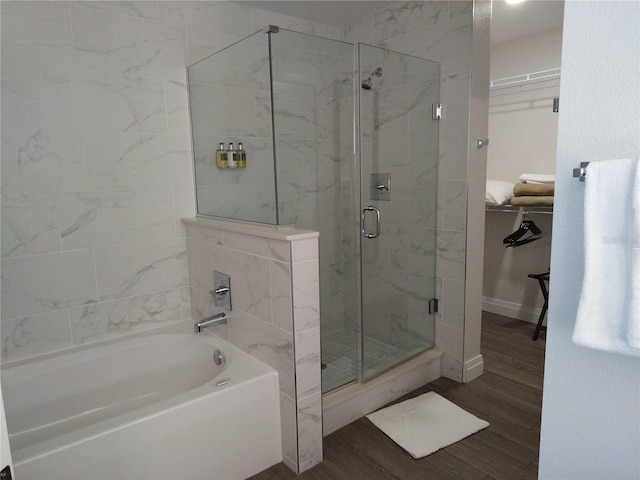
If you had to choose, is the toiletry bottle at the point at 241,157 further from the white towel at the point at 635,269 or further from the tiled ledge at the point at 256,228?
the white towel at the point at 635,269

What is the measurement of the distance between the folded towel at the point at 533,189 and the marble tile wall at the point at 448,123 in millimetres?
873

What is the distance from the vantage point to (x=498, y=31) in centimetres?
327

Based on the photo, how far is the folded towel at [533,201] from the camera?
3.04m

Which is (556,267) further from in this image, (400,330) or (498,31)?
(498,31)

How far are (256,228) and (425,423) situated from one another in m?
1.34

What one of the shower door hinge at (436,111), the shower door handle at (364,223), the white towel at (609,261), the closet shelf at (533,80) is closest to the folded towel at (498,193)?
the closet shelf at (533,80)

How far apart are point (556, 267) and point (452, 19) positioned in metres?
1.94

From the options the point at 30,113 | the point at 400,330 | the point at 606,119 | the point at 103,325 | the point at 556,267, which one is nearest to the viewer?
the point at 606,119

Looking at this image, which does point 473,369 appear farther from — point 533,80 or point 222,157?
point 533,80

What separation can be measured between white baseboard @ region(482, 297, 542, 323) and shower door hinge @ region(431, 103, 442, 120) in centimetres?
195

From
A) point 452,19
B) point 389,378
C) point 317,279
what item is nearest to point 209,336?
point 317,279

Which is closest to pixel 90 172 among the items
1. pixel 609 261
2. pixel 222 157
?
pixel 222 157

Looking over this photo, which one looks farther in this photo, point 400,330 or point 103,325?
point 400,330

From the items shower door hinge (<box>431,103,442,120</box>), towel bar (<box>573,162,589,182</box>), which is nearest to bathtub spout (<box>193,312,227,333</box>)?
shower door hinge (<box>431,103,442,120</box>)
